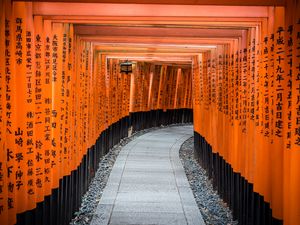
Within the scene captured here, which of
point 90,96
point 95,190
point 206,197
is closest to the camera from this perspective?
point 206,197

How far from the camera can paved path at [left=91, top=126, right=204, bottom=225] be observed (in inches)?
367

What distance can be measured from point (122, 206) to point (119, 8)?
481cm

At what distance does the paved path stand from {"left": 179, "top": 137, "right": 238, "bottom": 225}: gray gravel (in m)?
0.21

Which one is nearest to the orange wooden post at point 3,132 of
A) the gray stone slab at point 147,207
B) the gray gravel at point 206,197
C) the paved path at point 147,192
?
the paved path at point 147,192

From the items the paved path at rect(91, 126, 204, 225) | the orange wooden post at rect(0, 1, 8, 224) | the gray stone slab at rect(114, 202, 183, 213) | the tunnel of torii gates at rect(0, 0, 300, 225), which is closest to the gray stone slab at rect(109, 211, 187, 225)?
the paved path at rect(91, 126, 204, 225)

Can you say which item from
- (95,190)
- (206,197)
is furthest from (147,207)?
(95,190)

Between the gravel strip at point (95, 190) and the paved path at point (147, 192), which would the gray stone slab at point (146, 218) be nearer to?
the paved path at point (147, 192)

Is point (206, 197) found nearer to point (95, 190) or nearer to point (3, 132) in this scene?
point (95, 190)

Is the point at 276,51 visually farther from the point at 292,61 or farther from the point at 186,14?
the point at 186,14

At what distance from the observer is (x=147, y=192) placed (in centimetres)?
1155

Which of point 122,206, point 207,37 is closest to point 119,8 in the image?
point 207,37

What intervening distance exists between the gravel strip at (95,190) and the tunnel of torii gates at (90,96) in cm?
29

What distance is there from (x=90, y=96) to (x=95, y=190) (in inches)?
92.7

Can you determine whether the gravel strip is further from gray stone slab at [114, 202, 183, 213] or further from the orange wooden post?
the orange wooden post
